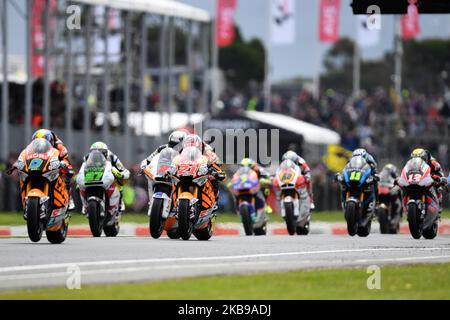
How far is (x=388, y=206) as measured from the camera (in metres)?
30.6

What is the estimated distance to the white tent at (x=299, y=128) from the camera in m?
42.0

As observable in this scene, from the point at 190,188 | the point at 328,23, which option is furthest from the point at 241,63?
the point at 190,188

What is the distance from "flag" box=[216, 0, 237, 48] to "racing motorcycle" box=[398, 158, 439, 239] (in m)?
30.7

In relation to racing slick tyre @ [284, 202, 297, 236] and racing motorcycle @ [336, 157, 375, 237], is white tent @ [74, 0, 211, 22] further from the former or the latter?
racing motorcycle @ [336, 157, 375, 237]

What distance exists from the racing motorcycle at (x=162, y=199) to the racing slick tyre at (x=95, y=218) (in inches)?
33.6

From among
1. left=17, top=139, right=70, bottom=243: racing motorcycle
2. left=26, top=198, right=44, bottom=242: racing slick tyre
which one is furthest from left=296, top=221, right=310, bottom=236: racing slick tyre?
left=26, top=198, right=44, bottom=242: racing slick tyre

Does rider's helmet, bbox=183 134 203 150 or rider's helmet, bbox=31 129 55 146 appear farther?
rider's helmet, bbox=183 134 203 150

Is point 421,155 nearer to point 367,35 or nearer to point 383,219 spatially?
point 383,219

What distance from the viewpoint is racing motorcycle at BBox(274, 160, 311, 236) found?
2789 cm

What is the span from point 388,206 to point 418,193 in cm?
531

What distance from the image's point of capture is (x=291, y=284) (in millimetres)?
16031

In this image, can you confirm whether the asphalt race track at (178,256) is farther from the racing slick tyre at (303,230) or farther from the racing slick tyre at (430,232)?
the racing slick tyre at (303,230)
